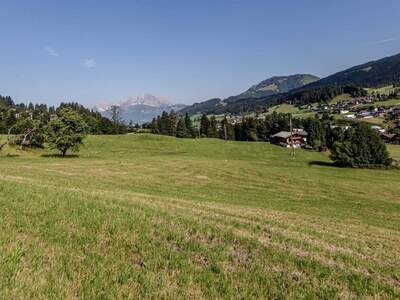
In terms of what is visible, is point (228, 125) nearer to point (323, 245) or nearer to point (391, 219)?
point (391, 219)

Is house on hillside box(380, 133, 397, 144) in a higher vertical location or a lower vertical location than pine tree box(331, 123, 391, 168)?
lower

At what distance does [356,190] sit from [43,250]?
46.5 m

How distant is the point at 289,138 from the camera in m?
144

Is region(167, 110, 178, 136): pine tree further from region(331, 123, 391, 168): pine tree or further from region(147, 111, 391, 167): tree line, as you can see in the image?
region(331, 123, 391, 168): pine tree

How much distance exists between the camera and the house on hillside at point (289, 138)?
143 meters

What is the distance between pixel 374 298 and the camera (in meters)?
6.96

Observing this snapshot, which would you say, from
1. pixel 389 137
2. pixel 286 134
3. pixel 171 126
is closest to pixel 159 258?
pixel 286 134

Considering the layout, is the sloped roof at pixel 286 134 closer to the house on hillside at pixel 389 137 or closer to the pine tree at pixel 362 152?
the house on hillside at pixel 389 137

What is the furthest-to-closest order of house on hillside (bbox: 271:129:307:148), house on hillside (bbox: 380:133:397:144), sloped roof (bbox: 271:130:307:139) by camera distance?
house on hillside (bbox: 380:133:397:144) → sloped roof (bbox: 271:130:307:139) → house on hillside (bbox: 271:129:307:148)

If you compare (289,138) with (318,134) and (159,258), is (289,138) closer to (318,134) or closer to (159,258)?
(318,134)

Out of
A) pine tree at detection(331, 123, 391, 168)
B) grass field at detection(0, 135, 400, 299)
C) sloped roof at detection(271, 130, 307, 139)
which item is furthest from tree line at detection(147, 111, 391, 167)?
grass field at detection(0, 135, 400, 299)

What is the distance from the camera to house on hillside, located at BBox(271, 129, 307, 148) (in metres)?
143

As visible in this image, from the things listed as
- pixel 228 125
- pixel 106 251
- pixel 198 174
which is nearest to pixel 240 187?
pixel 198 174

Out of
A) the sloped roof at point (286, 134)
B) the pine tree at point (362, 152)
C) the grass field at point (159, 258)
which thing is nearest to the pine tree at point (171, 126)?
the sloped roof at point (286, 134)
